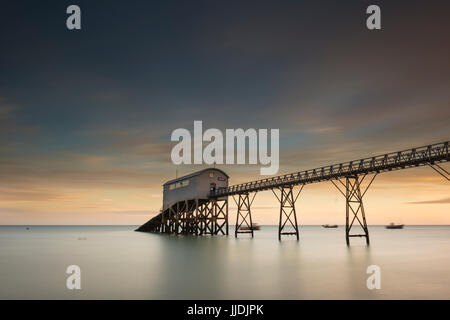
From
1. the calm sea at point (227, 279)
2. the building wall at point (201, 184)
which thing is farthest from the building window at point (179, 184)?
the calm sea at point (227, 279)

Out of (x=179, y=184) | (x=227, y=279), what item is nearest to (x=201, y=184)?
(x=179, y=184)


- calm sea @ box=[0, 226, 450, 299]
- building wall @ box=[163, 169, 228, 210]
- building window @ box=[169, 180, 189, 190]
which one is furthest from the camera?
building window @ box=[169, 180, 189, 190]

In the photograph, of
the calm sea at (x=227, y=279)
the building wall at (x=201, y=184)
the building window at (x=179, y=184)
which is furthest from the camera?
the building window at (x=179, y=184)

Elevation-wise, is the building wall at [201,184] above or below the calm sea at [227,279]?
above

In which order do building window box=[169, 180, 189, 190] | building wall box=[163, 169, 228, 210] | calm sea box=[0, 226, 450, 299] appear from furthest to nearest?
building window box=[169, 180, 189, 190]
building wall box=[163, 169, 228, 210]
calm sea box=[0, 226, 450, 299]

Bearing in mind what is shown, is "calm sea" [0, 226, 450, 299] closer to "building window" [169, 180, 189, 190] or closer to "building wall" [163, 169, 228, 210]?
"building wall" [163, 169, 228, 210]

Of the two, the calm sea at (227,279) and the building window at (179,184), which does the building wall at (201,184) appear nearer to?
the building window at (179,184)

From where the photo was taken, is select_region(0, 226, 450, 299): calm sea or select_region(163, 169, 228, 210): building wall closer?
select_region(0, 226, 450, 299): calm sea

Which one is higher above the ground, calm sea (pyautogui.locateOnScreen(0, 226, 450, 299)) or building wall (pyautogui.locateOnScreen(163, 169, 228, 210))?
building wall (pyautogui.locateOnScreen(163, 169, 228, 210))

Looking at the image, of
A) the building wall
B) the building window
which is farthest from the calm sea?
the building window

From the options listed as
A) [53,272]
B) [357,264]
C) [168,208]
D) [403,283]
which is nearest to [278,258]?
[357,264]
